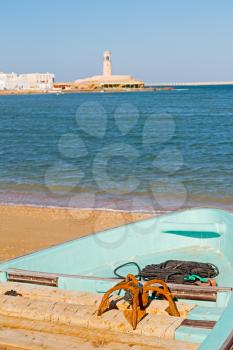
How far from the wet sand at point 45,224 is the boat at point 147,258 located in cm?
350

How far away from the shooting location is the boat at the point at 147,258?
5.25 meters

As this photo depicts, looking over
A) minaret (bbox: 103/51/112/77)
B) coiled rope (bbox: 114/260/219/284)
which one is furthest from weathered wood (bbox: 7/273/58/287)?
minaret (bbox: 103/51/112/77)

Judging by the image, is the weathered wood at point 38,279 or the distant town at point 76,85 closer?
the weathered wood at point 38,279

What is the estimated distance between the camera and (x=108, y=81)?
17488 cm

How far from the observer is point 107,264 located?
7375 mm

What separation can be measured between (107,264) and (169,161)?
1550 cm

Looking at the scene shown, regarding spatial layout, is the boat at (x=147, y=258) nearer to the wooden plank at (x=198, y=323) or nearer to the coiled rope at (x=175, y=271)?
the wooden plank at (x=198, y=323)

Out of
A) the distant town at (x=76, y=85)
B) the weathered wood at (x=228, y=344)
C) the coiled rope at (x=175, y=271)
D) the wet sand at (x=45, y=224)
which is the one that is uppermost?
the distant town at (x=76, y=85)

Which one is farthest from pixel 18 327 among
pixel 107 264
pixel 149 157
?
pixel 149 157

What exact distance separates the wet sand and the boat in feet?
11.5

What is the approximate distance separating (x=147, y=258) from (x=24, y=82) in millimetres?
177868

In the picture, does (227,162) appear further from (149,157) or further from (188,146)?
(188,146)

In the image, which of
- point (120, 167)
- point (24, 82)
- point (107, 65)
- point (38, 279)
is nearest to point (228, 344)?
point (38, 279)

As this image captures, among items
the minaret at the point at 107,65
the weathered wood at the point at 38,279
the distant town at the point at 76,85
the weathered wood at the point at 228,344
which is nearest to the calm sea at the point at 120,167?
the weathered wood at the point at 38,279
